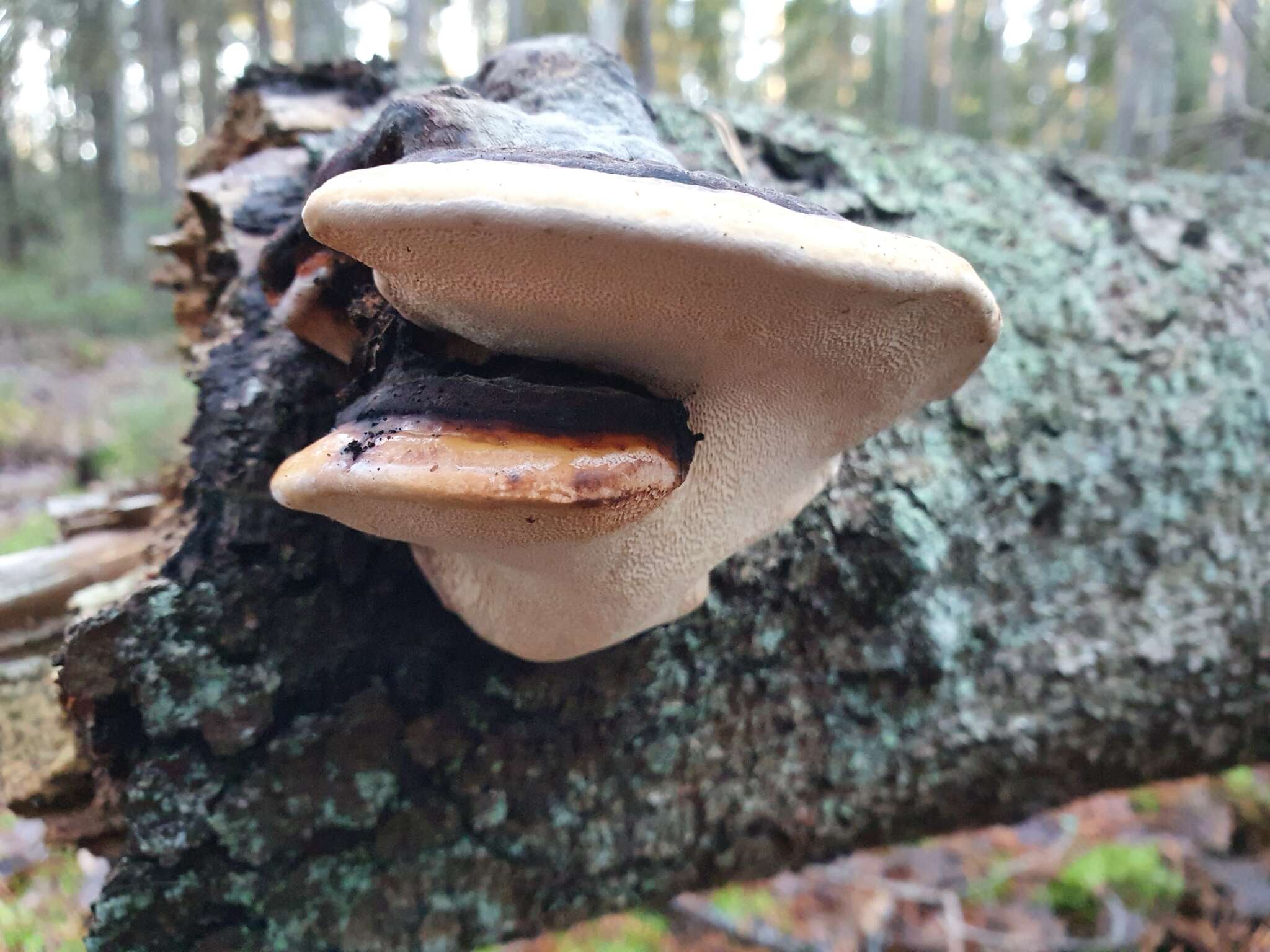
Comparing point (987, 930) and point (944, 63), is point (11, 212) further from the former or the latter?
point (944, 63)

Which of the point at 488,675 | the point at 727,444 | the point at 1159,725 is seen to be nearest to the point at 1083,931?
the point at 1159,725

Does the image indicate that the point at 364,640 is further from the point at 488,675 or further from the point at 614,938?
the point at 614,938

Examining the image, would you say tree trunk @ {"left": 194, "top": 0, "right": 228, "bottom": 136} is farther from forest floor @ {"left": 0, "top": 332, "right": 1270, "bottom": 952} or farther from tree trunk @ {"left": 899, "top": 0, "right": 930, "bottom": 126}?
forest floor @ {"left": 0, "top": 332, "right": 1270, "bottom": 952}

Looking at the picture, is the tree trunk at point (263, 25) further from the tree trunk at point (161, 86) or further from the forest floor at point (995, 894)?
the forest floor at point (995, 894)

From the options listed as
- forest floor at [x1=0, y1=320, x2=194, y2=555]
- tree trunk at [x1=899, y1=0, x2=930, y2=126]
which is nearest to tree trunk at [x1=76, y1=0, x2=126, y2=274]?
forest floor at [x1=0, y1=320, x2=194, y2=555]

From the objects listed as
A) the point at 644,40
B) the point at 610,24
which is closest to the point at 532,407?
the point at 644,40
